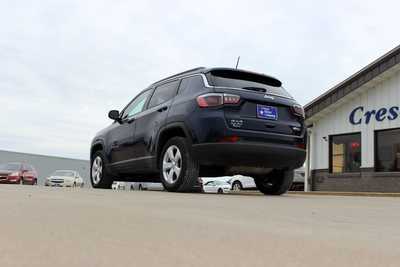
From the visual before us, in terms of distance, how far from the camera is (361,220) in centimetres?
414

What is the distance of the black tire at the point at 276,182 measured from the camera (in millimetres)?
8039

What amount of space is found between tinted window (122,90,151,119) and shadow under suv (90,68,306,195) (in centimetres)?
31

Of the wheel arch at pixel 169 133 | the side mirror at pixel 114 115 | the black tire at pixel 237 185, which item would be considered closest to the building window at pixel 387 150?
the side mirror at pixel 114 115

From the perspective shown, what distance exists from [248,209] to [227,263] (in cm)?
252

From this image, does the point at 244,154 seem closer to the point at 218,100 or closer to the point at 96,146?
the point at 218,100

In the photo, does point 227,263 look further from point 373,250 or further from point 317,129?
point 317,129

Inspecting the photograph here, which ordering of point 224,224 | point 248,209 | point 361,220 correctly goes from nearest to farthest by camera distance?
point 224,224 < point 361,220 < point 248,209

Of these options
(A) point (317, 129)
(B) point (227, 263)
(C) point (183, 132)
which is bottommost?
(B) point (227, 263)

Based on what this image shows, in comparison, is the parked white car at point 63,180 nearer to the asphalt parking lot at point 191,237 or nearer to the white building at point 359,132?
the white building at point 359,132

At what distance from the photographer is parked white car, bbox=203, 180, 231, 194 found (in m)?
28.2

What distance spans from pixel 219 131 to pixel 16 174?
67.5 feet

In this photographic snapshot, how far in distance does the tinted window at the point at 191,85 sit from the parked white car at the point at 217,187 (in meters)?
20.5

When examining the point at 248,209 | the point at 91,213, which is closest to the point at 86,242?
the point at 91,213

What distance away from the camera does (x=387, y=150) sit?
16.8 metres
